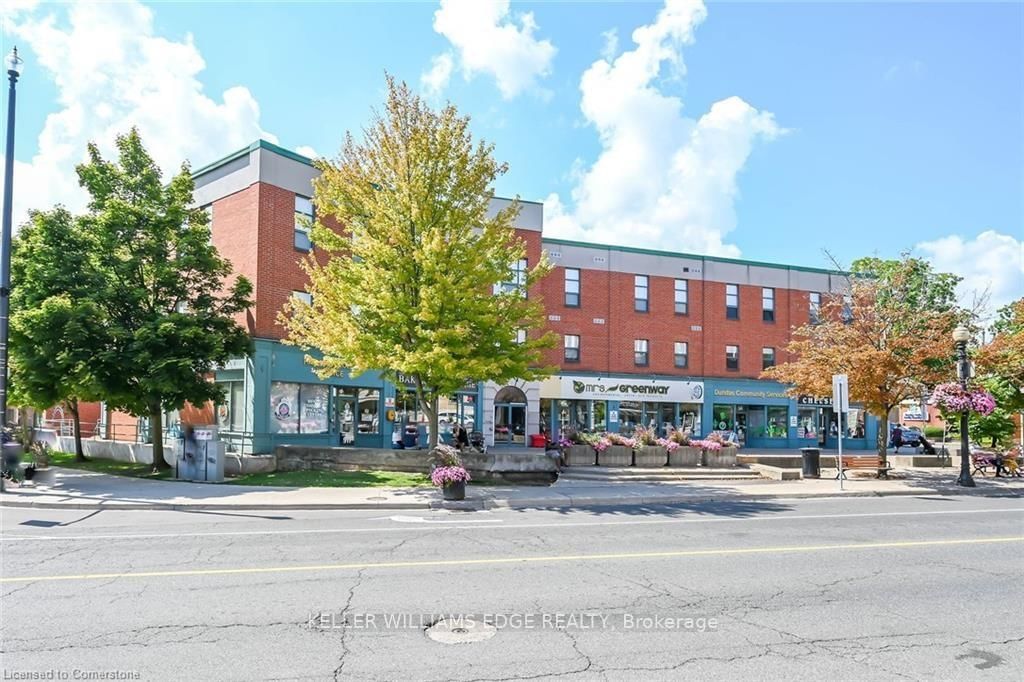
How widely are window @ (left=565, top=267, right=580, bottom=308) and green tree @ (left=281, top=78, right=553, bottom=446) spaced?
18682mm

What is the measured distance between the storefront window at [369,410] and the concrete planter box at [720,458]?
47.3ft

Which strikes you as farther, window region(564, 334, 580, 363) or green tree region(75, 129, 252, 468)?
window region(564, 334, 580, 363)

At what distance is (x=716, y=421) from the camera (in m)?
40.0

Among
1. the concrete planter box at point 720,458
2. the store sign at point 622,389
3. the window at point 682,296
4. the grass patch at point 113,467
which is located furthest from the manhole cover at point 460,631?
the window at point 682,296

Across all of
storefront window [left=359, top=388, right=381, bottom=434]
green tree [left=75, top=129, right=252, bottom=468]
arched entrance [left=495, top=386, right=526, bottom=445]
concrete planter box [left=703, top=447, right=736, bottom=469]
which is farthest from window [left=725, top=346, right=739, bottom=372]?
green tree [left=75, top=129, right=252, bottom=468]

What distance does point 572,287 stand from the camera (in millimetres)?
38188

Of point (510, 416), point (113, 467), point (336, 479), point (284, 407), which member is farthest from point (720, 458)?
point (113, 467)

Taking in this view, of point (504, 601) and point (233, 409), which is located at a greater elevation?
point (233, 409)

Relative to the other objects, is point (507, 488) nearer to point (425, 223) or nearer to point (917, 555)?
point (425, 223)

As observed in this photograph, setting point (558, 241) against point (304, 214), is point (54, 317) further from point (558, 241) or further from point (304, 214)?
point (558, 241)

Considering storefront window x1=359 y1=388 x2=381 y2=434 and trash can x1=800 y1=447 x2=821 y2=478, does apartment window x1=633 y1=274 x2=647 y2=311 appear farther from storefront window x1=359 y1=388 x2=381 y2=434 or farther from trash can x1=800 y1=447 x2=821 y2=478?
trash can x1=800 y1=447 x2=821 y2=478

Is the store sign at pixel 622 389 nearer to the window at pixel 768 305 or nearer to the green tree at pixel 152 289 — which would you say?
the window at pixel 768 305

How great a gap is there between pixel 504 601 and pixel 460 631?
3.41 ft

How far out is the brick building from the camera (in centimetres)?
2592
